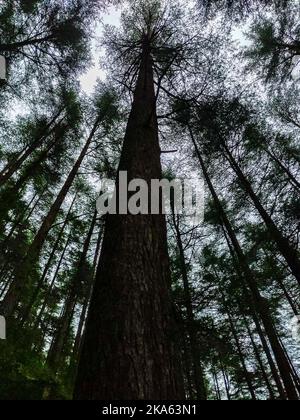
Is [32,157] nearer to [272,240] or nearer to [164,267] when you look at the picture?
[272,240]

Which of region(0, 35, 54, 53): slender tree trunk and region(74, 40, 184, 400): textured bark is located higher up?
region(0, 35, 54, 53): slender tree trunk

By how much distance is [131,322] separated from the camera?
1.79 metres

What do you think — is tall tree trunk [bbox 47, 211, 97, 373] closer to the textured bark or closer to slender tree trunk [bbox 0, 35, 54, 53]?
slender tree trunk [bbox 0, 35, 54, 53]

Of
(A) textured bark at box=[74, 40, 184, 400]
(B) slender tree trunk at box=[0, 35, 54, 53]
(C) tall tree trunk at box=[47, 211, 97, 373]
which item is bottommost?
(A) textured bark at box=[74, 40, 184, 400]

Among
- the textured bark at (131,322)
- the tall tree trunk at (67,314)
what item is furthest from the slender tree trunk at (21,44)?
the textured bark at (131,322)

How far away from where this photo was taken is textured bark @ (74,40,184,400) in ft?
5.09

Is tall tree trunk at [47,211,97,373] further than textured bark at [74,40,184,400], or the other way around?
tall tree trunk at [47,211,97,373]

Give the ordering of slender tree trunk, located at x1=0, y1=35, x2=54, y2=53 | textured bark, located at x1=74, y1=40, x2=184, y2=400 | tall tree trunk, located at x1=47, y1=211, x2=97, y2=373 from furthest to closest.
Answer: tall tree trunk, located at x1=47, y1=211, x2=97, y2=373 → slender tree trunk, located at x1=0, y1=35, x2=54, y2=53 → textured bark, located at x1=74, y1=40, x2=184, y2=400

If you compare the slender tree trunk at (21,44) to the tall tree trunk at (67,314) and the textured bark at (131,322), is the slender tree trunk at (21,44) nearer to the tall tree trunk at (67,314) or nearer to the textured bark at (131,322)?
the tall tree trunk at (67,314)

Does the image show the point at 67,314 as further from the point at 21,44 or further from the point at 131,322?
the point at 131,322

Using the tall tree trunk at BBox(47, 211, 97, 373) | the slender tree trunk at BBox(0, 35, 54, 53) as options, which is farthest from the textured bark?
the tall tree trunk at BBox(47, 211, 97, 373)

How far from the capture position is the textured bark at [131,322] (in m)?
1.55

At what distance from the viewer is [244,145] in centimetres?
934
